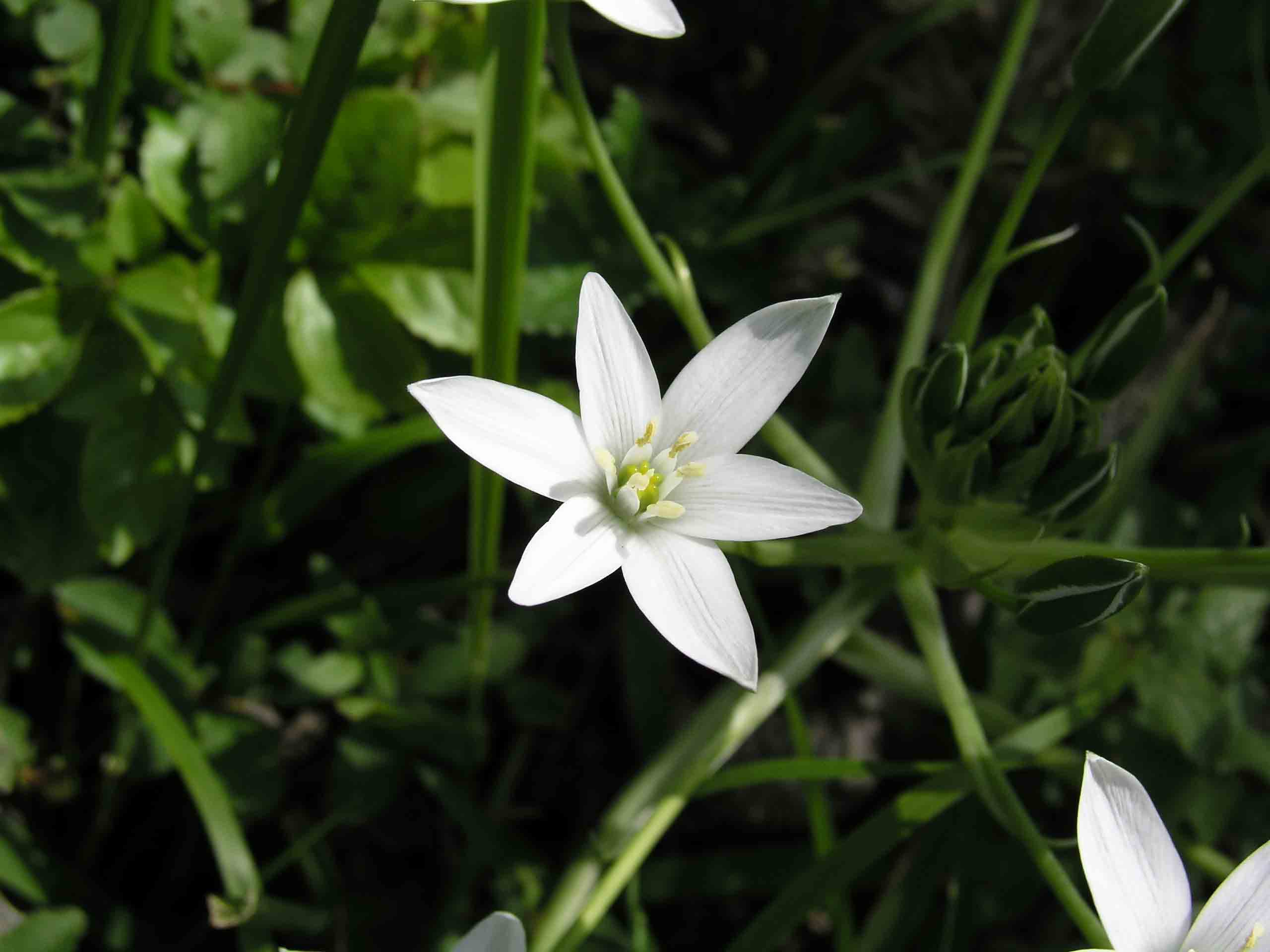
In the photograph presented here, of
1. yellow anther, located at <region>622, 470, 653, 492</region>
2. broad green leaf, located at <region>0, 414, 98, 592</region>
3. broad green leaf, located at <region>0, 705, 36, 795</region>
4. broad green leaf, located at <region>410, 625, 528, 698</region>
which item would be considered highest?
yellow anther, located at <region>622, 470, 653, 492</region>

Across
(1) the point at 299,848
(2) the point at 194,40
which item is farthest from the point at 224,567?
(2) the point at 194,40

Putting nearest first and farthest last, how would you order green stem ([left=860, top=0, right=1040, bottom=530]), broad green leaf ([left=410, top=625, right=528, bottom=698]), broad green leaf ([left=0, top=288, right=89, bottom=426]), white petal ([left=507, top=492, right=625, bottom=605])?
white petal ([left=507, top=492, right=625, bottom=605]) → broad green leaf ([left=0, top=288, right=89, bottom=426]) → green stem ([left=860, top=0, right=1040, bottom=530]) → broad green leaf ([left=410, top=625, right=528, bottom=698])

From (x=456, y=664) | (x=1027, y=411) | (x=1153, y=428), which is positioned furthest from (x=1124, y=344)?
(x=456, y=664)

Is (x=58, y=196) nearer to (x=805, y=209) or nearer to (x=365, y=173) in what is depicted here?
(x=365, y=173)

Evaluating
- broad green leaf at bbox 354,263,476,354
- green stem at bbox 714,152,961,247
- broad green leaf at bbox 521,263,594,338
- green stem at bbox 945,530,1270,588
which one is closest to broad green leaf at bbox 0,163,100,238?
broad green leaf at bbox 354,263,476,354

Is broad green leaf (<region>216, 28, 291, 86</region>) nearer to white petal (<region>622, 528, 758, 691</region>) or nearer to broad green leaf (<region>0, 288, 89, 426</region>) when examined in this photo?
broad green leaf (<region>0, 288, 89, 426</region>)

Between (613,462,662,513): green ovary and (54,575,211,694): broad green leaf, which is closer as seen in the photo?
(613,462,662,513): green ovary

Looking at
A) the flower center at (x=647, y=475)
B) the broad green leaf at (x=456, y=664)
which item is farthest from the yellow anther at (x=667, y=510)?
the broad green leaf at (x=456, y=664)

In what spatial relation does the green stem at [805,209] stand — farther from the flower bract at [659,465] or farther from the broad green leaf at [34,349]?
the broad green leaf at [34,349]

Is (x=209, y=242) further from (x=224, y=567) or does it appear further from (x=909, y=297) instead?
(x=909, y=297)
